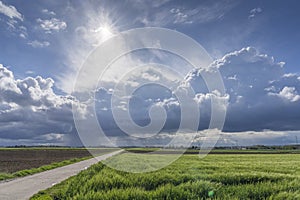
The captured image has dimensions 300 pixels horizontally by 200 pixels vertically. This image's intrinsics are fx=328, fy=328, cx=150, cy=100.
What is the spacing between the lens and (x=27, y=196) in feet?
51.7

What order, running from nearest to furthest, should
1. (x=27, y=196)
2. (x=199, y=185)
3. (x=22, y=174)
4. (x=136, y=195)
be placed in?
(x=136, y=195) → (x=199, y=185) → (x=27, y=196) → (x=22, y=174)

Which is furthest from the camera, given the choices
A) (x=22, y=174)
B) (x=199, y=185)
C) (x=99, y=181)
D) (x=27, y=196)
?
(x=22, y=174)

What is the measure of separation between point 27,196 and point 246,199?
10315mm

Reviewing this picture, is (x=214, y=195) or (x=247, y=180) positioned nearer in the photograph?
(x=214, y=195)

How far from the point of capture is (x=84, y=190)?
12875mm

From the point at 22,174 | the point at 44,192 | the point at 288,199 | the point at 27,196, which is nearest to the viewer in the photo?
the point at 288,199

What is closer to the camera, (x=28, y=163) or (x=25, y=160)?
(x=28, y=163)

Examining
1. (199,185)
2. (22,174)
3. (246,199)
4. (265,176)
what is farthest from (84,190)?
(22,174)

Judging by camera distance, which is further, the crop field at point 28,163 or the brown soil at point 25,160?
the brown soil at point 25,160

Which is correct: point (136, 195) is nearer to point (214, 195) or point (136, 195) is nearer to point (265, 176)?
point (214, 195)

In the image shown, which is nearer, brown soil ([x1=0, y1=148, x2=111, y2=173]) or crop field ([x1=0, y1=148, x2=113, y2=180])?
crop field ([x1=0, y1=148, x2=113, y2=180])

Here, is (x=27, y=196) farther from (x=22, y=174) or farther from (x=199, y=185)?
(x=22, y=174)

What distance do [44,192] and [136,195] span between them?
7392 mm

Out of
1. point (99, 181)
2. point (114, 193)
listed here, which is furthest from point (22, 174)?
point (114, 193)
